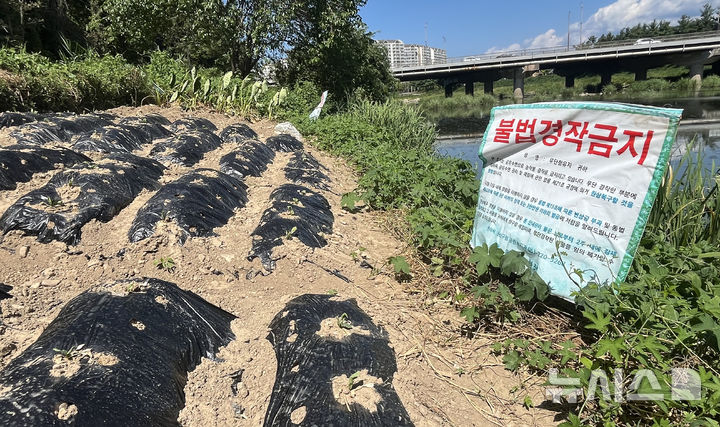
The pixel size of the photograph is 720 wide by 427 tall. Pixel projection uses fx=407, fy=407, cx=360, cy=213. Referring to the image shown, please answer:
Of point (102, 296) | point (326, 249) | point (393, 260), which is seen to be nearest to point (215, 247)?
point (326, 249)

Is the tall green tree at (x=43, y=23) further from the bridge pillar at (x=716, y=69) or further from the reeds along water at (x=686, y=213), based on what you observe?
the bridge pillar at (x=716, y=69)

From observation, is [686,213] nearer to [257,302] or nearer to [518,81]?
[257,302]

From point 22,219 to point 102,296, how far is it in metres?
1.53

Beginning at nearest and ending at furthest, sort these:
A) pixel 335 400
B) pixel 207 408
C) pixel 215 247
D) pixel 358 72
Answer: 1. pixel 335 400
2. pixel 207 408
3. pixel 215 247
4. pixel 358 72

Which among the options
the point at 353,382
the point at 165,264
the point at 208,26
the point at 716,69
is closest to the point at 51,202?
the point at 165,264

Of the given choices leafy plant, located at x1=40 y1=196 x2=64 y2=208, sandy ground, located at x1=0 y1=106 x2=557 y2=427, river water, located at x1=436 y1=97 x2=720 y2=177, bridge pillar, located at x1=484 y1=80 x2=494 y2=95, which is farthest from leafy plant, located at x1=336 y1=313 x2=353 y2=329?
bridge pillar, located at x1=484 y1=80 x2=494 y2=95

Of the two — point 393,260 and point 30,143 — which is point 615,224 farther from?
point 30,143

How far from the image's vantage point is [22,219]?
9.28 ft

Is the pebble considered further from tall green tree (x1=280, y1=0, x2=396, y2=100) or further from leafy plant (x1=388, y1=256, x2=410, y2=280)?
tall green tree (x1=280, y1=0, x2=396, y2=100)

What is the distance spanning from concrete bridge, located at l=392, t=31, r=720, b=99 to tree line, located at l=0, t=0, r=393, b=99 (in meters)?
16.9

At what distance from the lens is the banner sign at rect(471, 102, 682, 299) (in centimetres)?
181
